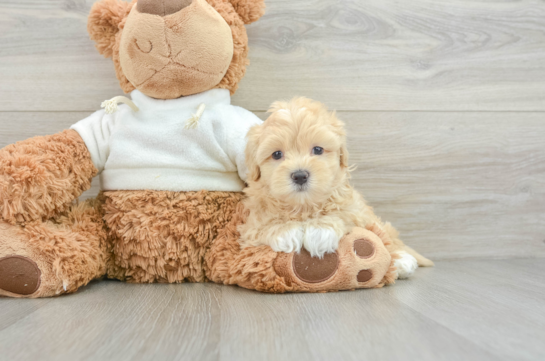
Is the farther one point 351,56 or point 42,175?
point 351,56

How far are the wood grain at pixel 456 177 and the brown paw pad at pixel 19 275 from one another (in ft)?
2.78

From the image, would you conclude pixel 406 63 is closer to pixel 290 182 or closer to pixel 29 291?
pixel 290 182

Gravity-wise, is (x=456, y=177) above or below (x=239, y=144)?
below

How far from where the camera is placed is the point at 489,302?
0.80 meters

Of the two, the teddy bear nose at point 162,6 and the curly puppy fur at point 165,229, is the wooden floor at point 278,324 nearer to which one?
the curly puppy fur at point 165,229

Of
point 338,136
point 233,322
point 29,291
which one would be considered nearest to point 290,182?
point 338,136

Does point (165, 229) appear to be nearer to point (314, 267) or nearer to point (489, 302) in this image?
point (314, 267)

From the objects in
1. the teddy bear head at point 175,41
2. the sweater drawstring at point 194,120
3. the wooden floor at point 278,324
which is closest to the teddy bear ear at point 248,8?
the teddy bear head at point 175,41

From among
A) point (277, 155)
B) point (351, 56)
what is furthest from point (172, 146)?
point (351, 56)

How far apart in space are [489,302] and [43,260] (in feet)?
2.85

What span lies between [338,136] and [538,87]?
2.71 feet

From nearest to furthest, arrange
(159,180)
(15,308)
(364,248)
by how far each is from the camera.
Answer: (15,308), (364,248), (159,180)

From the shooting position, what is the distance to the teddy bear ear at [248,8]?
1.02m

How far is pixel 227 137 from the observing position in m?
0.99
